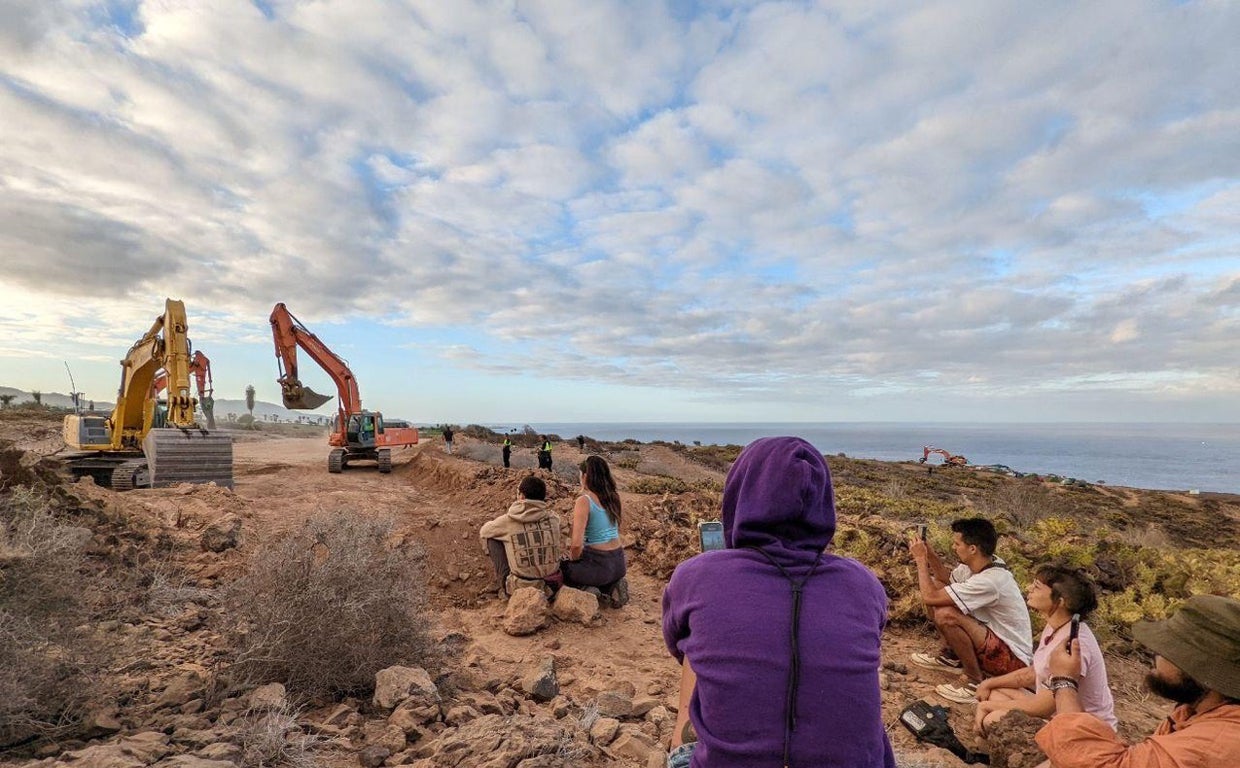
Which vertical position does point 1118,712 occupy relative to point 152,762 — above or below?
below

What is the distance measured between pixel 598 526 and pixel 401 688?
8.41 ft

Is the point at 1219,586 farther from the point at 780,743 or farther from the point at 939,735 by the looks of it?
the point at 780,743

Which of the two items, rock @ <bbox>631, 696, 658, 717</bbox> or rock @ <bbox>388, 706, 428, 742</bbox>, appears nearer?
rock @ <bbox>388, 706, 428, 742</bbox>

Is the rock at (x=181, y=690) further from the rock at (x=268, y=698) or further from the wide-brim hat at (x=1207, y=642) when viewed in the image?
the wide-brim hat at (x=1207, y=642)

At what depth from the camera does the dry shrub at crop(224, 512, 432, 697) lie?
10.6ft

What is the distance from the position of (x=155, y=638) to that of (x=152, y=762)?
6.32 ft

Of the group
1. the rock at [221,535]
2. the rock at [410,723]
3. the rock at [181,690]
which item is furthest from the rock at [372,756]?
the rock at [221,535]

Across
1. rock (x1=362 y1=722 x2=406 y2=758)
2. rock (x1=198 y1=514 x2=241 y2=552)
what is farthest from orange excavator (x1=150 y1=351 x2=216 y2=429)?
rock (x1=362 y1=722 x2=406 y2=758)

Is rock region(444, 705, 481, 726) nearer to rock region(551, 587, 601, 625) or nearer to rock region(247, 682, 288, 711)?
rock region(247, 682, 288, 711)

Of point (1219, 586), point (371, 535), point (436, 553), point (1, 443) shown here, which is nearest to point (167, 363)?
point (1, 443)

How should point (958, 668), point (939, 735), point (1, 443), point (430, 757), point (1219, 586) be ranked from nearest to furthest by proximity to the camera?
point (430, 757) < point (939, 735) < point (958, 668) < point (1, 443) < point (1219, 586)

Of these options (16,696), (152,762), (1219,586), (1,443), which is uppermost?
(1,443)

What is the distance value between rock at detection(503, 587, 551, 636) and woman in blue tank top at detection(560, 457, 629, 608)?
450 mm

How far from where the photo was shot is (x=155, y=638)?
3.79 m
